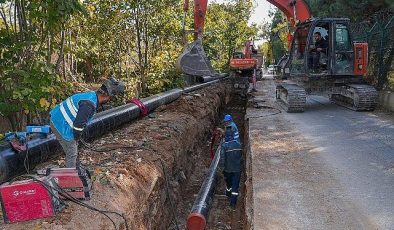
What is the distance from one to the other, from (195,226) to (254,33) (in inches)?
1178

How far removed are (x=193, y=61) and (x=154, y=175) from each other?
7.41 meters

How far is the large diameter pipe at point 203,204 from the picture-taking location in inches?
259

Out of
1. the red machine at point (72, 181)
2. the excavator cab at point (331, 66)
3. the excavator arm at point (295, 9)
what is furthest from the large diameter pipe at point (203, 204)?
the excavator arm at point (295, 9)

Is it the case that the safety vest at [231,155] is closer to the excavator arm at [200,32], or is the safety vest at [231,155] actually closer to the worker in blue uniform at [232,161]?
the worker in blue uniform at [232,161]

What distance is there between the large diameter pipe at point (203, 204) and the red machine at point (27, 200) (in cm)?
283

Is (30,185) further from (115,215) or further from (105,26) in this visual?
(105,26)

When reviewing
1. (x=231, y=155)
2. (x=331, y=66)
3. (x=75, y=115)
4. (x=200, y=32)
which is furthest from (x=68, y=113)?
(x=200, y=32)

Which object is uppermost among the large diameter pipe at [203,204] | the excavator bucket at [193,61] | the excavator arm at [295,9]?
the excavator arm at [295,9]

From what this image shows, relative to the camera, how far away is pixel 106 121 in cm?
782

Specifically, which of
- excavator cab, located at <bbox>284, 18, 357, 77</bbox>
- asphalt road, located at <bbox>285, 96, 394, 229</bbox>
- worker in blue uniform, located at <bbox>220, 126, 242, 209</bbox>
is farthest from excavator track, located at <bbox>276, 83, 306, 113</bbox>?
worker in blue uniform, located at <bbox>220, 126, 242, 209</bbox>

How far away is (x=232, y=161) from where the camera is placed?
846cm

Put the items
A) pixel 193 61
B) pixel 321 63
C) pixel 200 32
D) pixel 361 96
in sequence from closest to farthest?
pixel 361 96 → pixel 321 63 → pixel 193 61 → pixel 200 32

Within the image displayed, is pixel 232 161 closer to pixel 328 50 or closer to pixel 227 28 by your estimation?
pixel 328 50

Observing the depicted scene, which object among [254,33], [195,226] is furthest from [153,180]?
[254,33]
